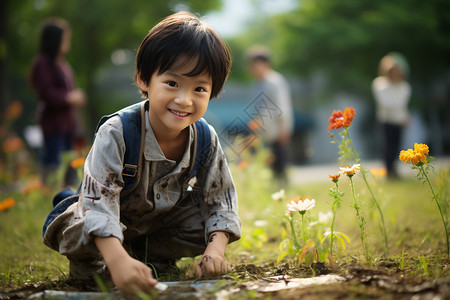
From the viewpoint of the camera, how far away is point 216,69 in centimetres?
177

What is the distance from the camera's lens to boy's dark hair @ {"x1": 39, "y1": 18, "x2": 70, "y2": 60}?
4.38m

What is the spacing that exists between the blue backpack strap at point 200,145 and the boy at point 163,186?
15 mm

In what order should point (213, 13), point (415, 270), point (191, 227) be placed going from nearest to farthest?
1. point (415, 270)
2. point (191, 227)
3. point (213, 13)

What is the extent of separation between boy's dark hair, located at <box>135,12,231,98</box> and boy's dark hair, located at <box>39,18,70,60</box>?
3013 mm

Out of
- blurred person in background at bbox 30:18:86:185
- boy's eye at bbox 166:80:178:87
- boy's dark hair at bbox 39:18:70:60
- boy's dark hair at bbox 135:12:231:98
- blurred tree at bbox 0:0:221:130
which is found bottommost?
boy's eye at bbox 166:80:178:87

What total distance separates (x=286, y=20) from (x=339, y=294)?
18.5 meters

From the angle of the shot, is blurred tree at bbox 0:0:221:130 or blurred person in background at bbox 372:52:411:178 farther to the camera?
blurred tree at bbox 0:0:221:130

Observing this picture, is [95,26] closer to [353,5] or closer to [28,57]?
[28,57]

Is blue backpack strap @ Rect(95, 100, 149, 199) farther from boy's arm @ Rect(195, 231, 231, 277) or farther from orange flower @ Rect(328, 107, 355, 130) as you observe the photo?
orange flower @ Rect(328, 107, 355, 130)

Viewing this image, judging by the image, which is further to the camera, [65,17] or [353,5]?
[353,5]

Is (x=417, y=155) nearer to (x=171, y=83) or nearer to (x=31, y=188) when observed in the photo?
(x=171, y=83)

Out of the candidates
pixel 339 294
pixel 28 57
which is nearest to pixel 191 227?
pixel 339 294

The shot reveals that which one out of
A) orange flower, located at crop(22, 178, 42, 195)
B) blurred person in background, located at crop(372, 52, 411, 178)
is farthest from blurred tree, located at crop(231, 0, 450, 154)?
orange flower, located at crop(22, 178, 42, 195)

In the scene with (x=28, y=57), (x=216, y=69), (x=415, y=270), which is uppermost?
(x=28, y=57)
